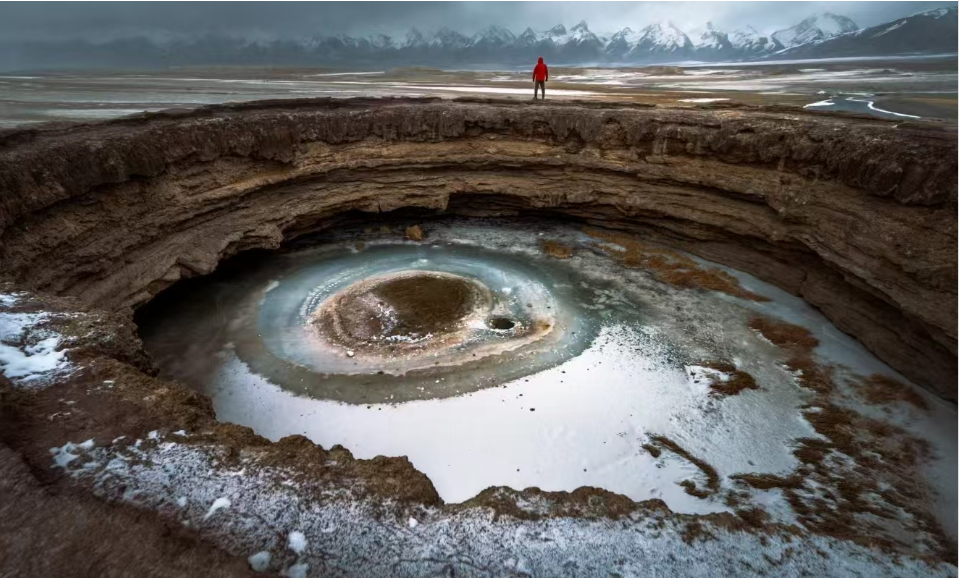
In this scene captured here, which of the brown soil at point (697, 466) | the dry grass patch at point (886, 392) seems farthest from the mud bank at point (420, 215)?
the dry grass patch at point (886, 392)

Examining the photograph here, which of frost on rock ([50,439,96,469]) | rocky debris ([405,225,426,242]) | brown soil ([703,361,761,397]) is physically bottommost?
brown soil ([703,361,761,397])

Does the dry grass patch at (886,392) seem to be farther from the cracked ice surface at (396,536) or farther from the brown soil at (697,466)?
the cracked ice surface at (396,536)

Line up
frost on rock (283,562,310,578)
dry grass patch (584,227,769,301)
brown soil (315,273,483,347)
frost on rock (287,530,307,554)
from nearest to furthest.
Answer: frost on rock (283,562,310,578), frost on rock (287,530,307,554), brown soil (315,273,483,347), dry grass patch (584,227,769,301)

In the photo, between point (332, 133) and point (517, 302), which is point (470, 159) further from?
point (517, 302)

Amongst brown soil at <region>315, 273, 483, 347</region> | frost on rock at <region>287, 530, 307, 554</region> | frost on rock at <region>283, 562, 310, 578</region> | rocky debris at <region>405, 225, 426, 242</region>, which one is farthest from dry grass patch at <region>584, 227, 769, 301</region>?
frost on rock at <region>283, 562, 310, 578</region>

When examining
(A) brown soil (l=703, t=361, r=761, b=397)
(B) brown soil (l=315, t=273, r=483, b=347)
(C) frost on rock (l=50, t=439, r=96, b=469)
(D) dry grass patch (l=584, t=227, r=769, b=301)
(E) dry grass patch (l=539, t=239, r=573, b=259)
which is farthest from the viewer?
(E) dry grass patch (l=539, t=239, r=573, b=259)

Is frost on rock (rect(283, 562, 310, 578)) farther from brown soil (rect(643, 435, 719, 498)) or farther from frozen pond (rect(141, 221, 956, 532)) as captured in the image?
brown soil (rect(643, 435, 719, 498))

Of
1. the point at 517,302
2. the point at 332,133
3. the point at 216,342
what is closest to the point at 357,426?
the point at 216,342

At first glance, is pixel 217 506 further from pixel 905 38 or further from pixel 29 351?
pixel 905 38
